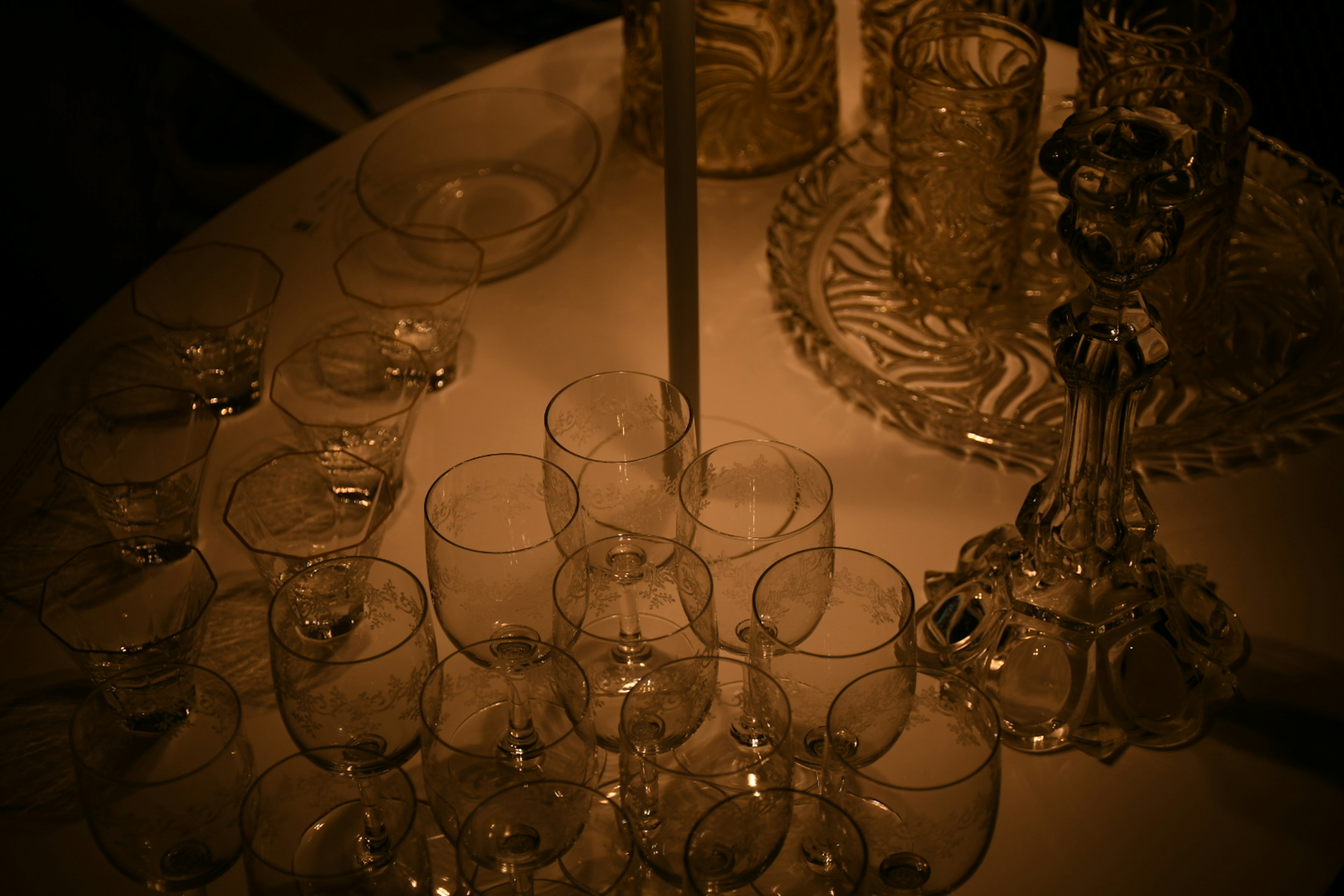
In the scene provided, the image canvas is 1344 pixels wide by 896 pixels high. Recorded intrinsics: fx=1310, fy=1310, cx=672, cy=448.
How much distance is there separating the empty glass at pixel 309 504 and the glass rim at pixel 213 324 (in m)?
0.14

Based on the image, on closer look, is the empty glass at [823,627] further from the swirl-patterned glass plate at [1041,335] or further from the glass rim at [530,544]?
the swirl-patterned glass plate at [1041,335]

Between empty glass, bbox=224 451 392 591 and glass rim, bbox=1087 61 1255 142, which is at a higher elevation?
glass rim, bbox=1087 61 1255 142

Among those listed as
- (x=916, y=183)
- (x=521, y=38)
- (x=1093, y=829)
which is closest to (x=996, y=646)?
(x=1093, y=829)

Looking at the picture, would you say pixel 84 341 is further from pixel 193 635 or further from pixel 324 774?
pixel 324 774

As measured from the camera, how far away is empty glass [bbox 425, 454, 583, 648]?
0.78 m

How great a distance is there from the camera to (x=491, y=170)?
4.33ft

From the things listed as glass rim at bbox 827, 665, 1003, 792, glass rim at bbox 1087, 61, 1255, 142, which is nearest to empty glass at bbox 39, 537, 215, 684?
glass rim at bbox 827, 665, 1003, 792

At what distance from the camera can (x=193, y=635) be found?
0.85 m

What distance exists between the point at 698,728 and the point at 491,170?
2.45 feet

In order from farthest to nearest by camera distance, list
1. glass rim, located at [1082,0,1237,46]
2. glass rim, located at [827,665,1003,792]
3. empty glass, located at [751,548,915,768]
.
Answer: glass rim, located at [1082,0,1237,46] → empty glass, located at [751,548,915,768] → glass rim, located at [827,665,1003,792]

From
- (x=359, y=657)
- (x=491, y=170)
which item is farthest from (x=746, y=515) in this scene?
(x=491, y=170)

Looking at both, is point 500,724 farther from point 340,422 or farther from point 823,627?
point 340,422

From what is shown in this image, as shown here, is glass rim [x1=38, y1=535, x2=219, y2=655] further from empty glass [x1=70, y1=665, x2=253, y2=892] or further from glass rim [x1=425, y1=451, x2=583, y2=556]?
glass rim [x1=425, y1=451, x2=583, y2=556]

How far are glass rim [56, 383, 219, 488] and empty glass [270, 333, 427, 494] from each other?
55 millimetres
